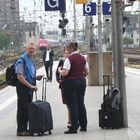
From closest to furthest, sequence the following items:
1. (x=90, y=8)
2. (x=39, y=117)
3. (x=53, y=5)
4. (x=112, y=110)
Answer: (x=39, y=117) < (x=112, y=110) < (x=53, y=5) < (x=90, y=8)

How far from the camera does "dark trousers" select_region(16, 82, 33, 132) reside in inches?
443

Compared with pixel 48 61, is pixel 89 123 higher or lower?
lower

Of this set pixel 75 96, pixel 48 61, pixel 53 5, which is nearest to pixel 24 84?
pixel 75 96

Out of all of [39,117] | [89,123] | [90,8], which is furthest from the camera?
[90,8]

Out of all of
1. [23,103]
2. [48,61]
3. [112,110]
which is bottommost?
[48,61]

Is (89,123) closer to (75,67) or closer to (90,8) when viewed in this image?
(75,67)

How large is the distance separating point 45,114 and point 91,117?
3034 millimetres

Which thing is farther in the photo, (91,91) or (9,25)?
(9,25)

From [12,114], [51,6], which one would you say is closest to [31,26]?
[51,6]

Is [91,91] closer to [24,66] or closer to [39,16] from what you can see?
[24,66]

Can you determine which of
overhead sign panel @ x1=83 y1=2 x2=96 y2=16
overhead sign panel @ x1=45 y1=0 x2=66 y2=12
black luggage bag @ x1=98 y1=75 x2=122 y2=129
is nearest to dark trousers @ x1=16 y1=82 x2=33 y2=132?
black luggage bag @ x1=98 y1=75 x2=122 y2=129

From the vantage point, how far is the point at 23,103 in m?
11.3

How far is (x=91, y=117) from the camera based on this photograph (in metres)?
13.9

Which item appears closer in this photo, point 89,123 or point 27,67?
point 27,67
